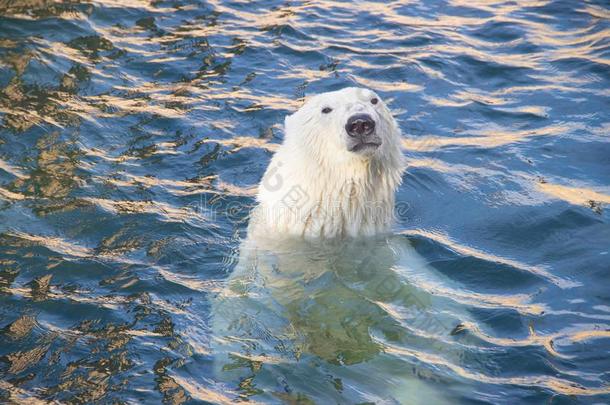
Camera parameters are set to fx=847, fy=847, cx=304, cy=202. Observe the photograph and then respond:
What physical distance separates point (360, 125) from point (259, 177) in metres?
2.42

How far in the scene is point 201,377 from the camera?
5.46 metres

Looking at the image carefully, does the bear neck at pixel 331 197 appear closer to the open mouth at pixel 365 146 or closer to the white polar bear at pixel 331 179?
the white polar bear at pixel 331 179

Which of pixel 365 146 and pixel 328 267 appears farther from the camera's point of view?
pixel 328 267

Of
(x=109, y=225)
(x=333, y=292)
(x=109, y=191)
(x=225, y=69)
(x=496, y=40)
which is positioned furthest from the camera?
(x=496, y=40)

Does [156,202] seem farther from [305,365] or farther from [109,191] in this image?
[305,365]

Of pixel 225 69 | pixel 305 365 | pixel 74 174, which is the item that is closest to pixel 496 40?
pixel 225 69

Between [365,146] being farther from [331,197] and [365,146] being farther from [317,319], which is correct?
[317,319]

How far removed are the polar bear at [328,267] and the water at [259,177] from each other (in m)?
0.04

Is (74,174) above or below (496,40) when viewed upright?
below

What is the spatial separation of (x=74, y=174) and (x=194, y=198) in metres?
1.21

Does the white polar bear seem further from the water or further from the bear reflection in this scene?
the water

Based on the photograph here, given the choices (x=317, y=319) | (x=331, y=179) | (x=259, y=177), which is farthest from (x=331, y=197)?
(x=259, y=177)

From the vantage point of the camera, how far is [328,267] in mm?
6707

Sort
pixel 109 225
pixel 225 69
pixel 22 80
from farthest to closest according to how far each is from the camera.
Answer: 1. pixel 225 69
2. pixel 22 80
3. pixel 109 225
